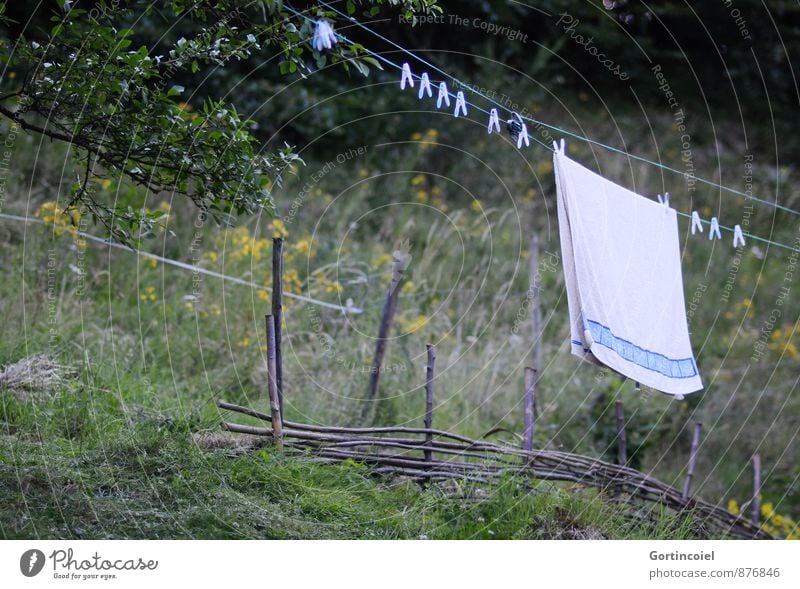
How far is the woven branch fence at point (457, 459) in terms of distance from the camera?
3.75 m

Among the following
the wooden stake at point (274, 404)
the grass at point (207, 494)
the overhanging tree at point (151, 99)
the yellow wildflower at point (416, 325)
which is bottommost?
the grass at point (207, 494)

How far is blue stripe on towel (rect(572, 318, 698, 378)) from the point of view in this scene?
3617 mm

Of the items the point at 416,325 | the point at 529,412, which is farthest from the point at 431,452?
the point at 416,325

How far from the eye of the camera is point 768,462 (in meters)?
A: 6.33

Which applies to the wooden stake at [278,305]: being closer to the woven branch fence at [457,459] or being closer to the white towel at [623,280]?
the woven branch fence at [457,459]

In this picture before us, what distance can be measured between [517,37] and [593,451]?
4765 mm

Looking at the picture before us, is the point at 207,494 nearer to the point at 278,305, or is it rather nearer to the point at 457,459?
the point at 278,305

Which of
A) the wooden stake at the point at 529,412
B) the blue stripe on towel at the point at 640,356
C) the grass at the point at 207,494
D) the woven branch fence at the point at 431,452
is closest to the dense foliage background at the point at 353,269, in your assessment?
the grass at the point at 207,494

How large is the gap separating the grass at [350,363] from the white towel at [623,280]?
24.8 inches

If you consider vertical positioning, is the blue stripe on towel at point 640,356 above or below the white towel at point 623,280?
below
